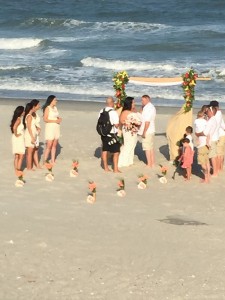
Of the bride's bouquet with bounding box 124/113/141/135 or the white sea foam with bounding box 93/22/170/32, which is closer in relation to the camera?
the bride's bouquet with bounding box 124/113/141/135

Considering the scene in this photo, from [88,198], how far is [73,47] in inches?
923

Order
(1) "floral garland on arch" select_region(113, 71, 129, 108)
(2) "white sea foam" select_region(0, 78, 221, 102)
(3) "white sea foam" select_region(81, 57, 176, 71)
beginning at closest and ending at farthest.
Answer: (1) "floral garland on arch" select_region(113, 71, 129, 108)
(2) "white sea foam" select_region(0, 78, 221, 102)
(3) "white sea foam" select_region(81, 57, 176, 71)

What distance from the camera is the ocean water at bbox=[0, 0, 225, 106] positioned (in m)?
27.1

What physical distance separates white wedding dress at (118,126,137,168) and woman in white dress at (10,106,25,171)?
6.30 ft

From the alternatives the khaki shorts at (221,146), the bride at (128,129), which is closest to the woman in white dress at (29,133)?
the bride at (128,129)

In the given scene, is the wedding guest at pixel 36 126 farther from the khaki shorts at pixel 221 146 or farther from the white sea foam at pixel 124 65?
the white sea foam at pixel 124 65

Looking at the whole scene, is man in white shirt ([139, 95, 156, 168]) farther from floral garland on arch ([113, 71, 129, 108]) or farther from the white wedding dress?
floral garland on arch ([113, 71, 129, 108])

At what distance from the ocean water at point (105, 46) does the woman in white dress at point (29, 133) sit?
8.85 meters

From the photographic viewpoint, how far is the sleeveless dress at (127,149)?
16219 millimetres

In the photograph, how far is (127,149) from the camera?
16359mm

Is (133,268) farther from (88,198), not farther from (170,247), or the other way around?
(88,198)

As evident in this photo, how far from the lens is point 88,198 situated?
14.2 metres

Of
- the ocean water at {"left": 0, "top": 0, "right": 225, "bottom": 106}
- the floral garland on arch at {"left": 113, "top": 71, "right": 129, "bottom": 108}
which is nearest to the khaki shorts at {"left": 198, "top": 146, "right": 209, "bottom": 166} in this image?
the floral garland on arch at {"left": 113, "top": 71, "right": 129, "bottom": 108}

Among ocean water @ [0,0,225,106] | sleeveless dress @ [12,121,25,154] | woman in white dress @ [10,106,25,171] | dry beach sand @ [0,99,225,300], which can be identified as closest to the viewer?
dry beach sand @ [0,99,225,300]
